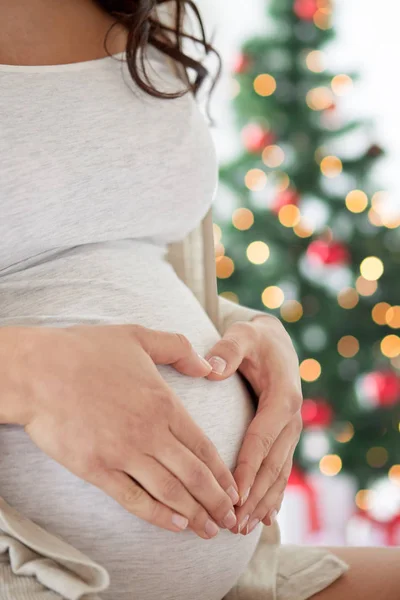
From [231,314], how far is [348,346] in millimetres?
1204

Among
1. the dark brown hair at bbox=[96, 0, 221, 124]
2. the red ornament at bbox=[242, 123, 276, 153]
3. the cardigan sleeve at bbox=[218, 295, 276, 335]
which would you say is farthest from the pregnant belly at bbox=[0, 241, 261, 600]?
the red ornament at bbox=[242, 123, 276, 153]

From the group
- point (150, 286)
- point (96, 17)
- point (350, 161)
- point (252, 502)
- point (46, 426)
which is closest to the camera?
point (46, 426)

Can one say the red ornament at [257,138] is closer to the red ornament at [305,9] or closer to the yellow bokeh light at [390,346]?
the red ornament at [305,9]

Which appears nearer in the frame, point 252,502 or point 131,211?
point 252,502

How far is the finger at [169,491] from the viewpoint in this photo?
2.25ft

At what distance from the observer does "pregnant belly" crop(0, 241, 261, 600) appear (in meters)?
0.71

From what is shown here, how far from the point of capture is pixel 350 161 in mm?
2229

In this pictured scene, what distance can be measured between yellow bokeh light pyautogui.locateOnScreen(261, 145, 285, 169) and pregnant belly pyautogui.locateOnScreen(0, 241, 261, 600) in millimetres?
1386

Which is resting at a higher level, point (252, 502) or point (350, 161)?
point (252, 502)

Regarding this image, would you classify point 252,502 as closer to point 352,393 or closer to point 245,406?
point 245,406

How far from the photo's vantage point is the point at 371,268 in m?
2.24

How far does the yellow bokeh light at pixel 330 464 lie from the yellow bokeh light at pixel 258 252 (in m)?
0.68

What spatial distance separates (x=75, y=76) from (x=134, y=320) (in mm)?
333

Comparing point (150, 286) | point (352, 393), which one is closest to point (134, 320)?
point (150, 286)
